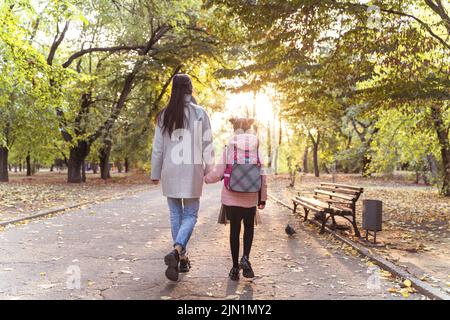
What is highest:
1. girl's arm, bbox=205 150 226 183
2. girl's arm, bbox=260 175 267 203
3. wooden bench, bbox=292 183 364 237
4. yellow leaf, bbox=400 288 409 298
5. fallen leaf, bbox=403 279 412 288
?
girl's arm, bbox=205 150 226 183

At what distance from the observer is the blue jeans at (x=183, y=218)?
4800 millimetres

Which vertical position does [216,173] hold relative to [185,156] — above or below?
below

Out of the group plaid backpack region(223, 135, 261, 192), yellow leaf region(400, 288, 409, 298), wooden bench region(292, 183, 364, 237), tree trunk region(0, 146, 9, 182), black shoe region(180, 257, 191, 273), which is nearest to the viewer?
yellow leaf region(400, 288, 409, 298)

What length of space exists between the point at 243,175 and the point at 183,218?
0.83 meters

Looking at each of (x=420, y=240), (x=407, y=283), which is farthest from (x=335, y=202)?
(x=407, y=283)

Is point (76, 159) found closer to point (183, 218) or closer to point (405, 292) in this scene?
point (183, 218)

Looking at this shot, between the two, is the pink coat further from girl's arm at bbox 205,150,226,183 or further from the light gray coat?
the light gray coat

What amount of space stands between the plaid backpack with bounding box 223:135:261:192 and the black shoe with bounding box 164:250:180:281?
93 cm

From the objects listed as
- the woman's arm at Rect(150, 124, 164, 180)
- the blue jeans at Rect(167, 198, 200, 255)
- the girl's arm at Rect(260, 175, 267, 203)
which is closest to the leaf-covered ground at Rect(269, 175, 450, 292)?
the girl's arm at Rect(260, 175, 267, 203)

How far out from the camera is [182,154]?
482 centimetres

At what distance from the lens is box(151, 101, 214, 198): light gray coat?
4.77 m

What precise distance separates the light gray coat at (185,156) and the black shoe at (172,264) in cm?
64

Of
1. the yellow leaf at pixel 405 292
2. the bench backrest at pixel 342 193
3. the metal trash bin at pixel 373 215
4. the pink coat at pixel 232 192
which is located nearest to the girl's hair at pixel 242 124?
the pink coat at pixel 232 192

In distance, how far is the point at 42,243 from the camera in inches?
280
